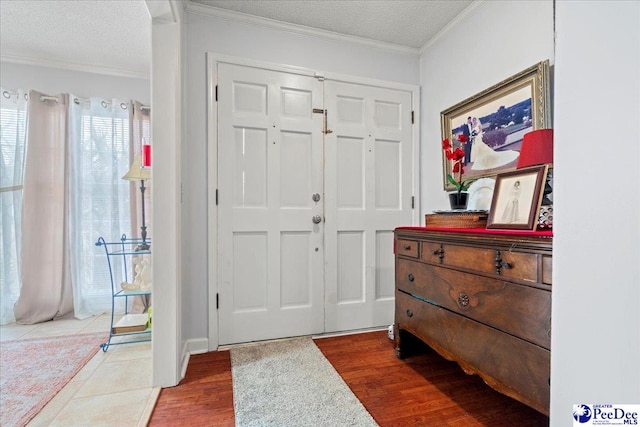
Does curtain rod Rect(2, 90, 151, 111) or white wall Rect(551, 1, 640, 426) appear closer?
white wall Rect(551, 1, 640, 426)

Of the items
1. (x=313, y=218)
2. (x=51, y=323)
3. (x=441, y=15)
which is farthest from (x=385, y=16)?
(x=51, y=323)

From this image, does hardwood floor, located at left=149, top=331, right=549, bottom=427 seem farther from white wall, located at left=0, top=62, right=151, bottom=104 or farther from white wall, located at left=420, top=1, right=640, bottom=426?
white wall, located at left=0, top=62, right=151, bottom=104

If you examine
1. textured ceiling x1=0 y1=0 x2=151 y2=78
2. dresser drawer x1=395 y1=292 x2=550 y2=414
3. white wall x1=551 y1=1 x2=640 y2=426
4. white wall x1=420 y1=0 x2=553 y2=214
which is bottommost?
dresser drawer x1=395 y1=292 x2=550 y2=414

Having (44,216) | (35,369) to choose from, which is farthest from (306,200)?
(44,216)

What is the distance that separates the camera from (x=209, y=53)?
83.7 inches

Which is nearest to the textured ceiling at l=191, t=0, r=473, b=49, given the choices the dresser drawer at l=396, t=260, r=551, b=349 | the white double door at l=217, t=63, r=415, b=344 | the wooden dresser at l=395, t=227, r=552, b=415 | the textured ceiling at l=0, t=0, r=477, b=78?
the textured ceiling at l=0, t=0, r=477, b=78

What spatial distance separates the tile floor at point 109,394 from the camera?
4.60 feet

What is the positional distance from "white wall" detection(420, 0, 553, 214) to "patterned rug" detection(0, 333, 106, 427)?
9.02 ft

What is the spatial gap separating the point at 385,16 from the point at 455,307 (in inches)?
80.3

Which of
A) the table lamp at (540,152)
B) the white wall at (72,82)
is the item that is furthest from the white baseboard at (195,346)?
the white wall at (72,82)

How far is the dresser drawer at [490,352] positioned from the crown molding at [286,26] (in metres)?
2.06

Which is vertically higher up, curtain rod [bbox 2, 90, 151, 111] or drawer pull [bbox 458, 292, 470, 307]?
curtain rod [bbox 2, 90, 151, 111]

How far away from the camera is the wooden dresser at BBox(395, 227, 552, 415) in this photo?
1060 millimetres

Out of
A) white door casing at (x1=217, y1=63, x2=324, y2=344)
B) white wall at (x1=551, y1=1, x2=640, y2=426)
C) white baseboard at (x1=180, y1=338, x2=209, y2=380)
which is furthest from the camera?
white door casing at (x1=217, y1=63, x2=324, y2=344)
